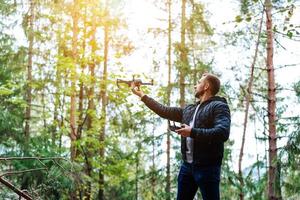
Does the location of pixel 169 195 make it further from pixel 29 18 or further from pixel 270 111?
pixel 29 18

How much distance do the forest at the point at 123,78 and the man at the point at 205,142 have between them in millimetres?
4099

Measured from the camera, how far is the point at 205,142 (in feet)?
11.0

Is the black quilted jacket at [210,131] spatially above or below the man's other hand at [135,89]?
below

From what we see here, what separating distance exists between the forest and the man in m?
4.10

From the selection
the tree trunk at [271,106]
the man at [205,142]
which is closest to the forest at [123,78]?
the tree trunk at [271,106]

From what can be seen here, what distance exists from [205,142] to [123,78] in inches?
353

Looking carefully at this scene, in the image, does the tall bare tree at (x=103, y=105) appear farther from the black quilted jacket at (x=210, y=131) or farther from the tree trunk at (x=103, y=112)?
the black quilted jacket at (x=210, y=131)

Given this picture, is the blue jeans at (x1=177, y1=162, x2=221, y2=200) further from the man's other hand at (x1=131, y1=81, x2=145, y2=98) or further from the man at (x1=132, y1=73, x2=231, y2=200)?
the man's other hand at (x1=131, y1=81, x2=145, y2=98)

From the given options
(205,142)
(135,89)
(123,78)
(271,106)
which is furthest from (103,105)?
(205,142)

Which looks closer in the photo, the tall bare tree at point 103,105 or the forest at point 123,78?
the forest at point 123,78

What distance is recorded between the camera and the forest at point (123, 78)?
9.62 m

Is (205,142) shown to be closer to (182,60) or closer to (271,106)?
(271,106)

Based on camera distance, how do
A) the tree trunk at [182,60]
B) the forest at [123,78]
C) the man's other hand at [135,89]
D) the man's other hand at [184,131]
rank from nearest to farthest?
the man's other hand at [184,131], the man's other hand at [135,89], the forest at [123,78], the tree trunk at [182,60]

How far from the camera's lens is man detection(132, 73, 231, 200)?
10.4 feet
